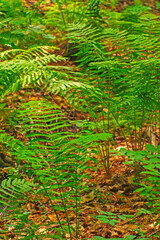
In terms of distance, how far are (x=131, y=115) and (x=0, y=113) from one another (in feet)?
5.49

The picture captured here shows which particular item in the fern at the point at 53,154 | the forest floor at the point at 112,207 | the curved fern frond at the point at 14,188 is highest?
the fern at the point at 53,154

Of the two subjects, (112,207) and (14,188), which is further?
(112,207)

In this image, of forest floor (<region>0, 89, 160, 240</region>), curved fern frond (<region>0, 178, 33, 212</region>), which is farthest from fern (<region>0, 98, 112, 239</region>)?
forest floor (<region>0, 89, 160, 240</region>)

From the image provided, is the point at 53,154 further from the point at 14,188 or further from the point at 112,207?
the point at 112,207

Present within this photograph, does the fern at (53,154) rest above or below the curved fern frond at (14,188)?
above

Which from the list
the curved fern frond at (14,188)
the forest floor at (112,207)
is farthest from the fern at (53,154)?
the forest floor at (112,207)

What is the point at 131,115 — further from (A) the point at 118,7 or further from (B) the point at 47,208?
(A) the point at 118,7

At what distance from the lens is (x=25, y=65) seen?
1938mm

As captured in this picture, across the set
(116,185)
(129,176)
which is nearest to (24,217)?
(116,185)

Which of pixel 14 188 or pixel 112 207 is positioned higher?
pixel 14 188

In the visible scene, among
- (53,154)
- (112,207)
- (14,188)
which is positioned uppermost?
(53,154)

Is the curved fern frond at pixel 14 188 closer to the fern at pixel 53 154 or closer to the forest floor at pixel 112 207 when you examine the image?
the fern at pixel 53 154

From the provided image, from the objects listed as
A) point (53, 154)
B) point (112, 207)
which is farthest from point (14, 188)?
point (112, 207)

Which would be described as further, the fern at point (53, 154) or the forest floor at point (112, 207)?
the forest floor at point (112, 207)
